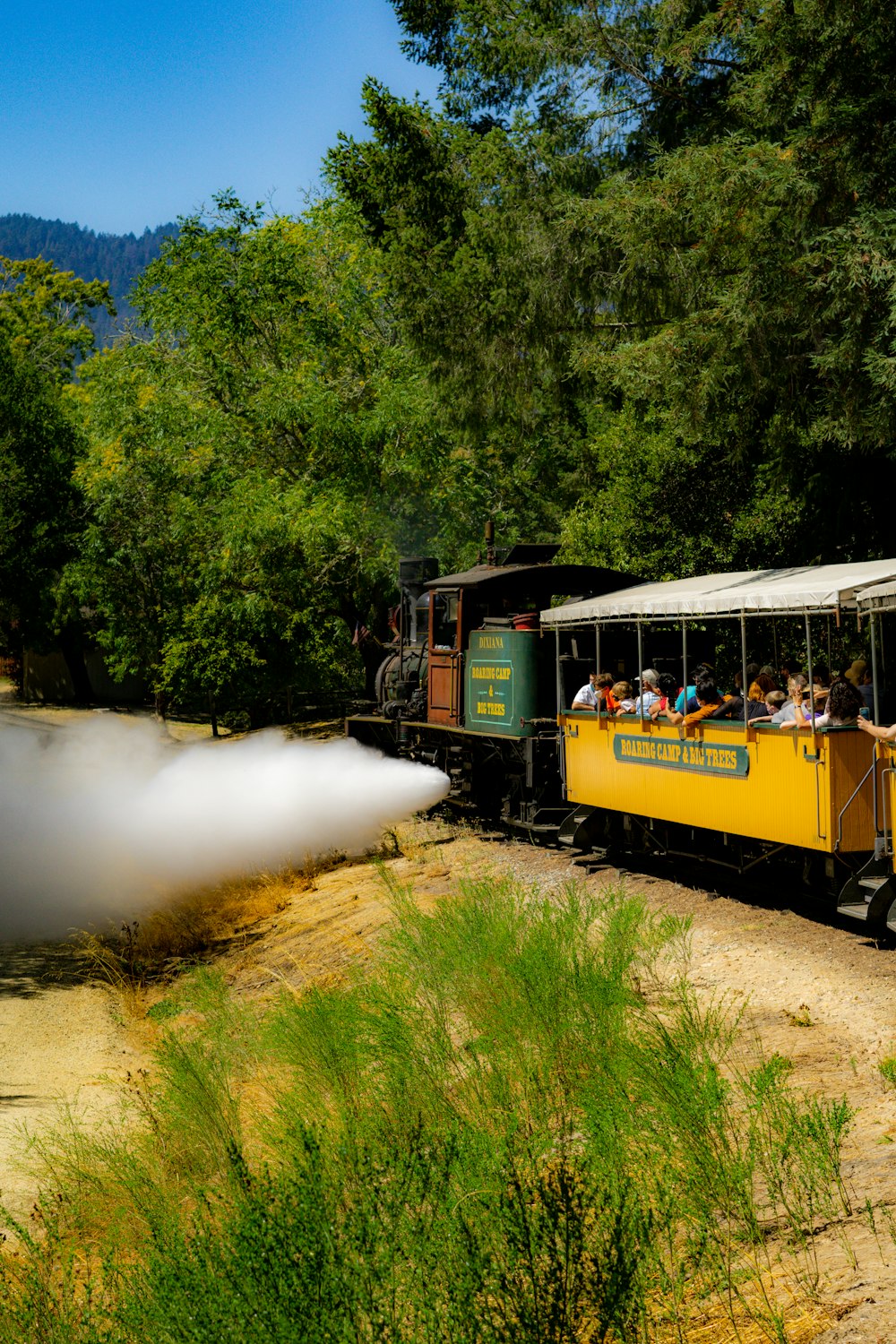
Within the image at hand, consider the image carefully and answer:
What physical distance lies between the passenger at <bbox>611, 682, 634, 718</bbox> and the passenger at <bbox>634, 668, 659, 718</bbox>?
23 cm

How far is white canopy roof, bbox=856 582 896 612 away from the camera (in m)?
8.71

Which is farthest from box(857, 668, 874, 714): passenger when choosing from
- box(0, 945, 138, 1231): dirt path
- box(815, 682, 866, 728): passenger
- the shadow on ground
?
the shadow on ground

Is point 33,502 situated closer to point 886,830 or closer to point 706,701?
point 706,701

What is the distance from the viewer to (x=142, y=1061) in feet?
36.1

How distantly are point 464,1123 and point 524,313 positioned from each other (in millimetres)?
12168

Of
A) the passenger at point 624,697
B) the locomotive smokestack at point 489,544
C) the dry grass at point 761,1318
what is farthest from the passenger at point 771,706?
the locomotive smokestack at point 489,544

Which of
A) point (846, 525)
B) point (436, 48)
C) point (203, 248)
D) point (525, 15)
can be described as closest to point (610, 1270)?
point (846, 525)

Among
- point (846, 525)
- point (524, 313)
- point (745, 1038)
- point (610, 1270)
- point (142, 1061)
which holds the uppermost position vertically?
point (524, 313)

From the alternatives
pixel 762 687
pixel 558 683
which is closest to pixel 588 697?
pixel 558 683

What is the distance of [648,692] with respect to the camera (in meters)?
12.8

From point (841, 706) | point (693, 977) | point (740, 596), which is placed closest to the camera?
point (693, 977)

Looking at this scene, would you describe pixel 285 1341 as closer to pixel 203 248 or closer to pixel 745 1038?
pixel 745 1038

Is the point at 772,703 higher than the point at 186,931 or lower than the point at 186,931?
higher

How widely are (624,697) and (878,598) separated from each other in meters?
4.82
